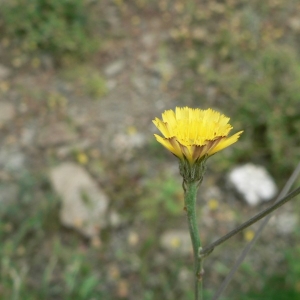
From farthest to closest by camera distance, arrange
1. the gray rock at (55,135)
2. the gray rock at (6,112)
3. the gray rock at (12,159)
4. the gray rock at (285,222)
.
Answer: the gray rock at (6,112)
the gray rock at (55,135)
the gray rock at (12,159)
the gray rock at (285,222)


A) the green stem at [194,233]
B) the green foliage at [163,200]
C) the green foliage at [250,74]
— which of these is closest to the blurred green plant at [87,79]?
the green foliage at [250,74]

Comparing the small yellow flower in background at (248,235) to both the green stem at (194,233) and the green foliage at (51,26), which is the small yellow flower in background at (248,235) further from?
the green foliage at (51,26)

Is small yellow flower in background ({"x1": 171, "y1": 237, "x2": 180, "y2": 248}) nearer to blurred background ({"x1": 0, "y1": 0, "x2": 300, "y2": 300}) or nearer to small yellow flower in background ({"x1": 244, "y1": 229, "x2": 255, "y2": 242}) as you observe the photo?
blurred background ({"x1": 0, "y1": 0, "x2": 300, "y2": 300})

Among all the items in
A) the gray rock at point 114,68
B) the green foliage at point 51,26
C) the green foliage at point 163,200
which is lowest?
the green foliage at point 163,200

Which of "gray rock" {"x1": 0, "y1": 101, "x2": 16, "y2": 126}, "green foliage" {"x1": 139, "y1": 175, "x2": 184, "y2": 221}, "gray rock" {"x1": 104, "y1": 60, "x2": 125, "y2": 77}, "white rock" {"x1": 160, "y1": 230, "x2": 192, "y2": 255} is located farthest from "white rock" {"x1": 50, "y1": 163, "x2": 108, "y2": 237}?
"gray rock" {"x1": 104, "y1": 60, "x2": 125, "y2": 77}

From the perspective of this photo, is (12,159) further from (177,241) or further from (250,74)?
(250,74)

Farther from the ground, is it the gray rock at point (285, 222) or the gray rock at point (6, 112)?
the gray rock at point (6, 112)

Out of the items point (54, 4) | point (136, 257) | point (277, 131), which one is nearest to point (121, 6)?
point (54, 4)
